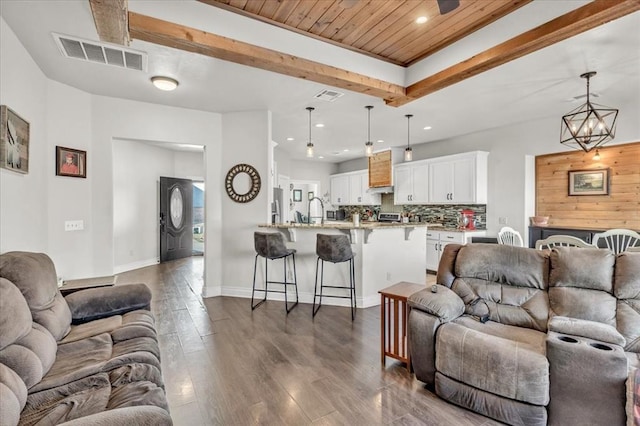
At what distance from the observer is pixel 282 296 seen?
453 cm

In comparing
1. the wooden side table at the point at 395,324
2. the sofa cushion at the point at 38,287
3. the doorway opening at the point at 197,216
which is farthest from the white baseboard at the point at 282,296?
the doorway opening at the point at 197,216

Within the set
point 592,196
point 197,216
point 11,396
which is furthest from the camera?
point 197,216

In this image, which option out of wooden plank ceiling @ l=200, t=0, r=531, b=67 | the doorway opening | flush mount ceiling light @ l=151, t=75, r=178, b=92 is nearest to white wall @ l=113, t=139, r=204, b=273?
the doorway opening

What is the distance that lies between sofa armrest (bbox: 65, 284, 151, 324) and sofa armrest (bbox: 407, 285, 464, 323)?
2.20 metres

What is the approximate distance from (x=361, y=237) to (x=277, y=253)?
1.16 m

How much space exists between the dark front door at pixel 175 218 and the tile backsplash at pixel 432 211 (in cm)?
482

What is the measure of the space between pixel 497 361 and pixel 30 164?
4284 millimetres

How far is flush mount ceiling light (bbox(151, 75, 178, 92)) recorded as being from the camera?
3426mm

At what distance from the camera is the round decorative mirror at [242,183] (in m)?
4.61

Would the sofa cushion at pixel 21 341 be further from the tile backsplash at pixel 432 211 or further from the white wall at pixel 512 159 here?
the tile backsplash at pixel 432 211

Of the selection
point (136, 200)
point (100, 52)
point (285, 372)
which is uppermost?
point (100, 52)

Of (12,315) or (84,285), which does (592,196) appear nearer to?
(12,315)

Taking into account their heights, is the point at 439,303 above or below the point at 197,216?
below

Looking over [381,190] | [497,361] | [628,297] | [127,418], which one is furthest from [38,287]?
[381,190]
